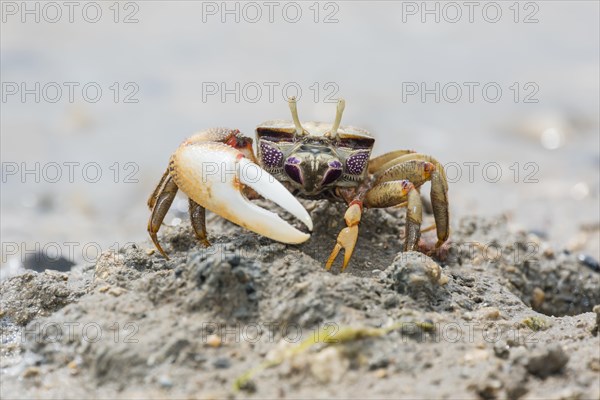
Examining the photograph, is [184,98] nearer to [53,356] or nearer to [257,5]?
[257,5]

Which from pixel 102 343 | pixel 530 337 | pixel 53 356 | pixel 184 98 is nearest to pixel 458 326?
pixel 530 337

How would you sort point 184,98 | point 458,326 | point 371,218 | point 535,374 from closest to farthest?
1. point 535,374
2. point 458,326
3. point 371,218
4. point 184,98

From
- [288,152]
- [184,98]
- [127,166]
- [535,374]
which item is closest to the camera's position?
[535,374]

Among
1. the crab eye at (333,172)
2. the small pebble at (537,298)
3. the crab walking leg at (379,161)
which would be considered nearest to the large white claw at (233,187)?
the crab eye at (333,172)

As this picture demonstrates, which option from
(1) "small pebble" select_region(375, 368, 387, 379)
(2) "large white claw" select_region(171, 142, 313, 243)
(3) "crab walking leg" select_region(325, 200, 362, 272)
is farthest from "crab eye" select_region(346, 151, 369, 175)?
(1) "small pebble" select_region(375, 368, 387, 379)

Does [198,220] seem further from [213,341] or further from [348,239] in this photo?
[213,341]

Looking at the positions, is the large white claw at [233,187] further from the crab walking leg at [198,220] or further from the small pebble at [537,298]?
the small pebble at [537,298]
